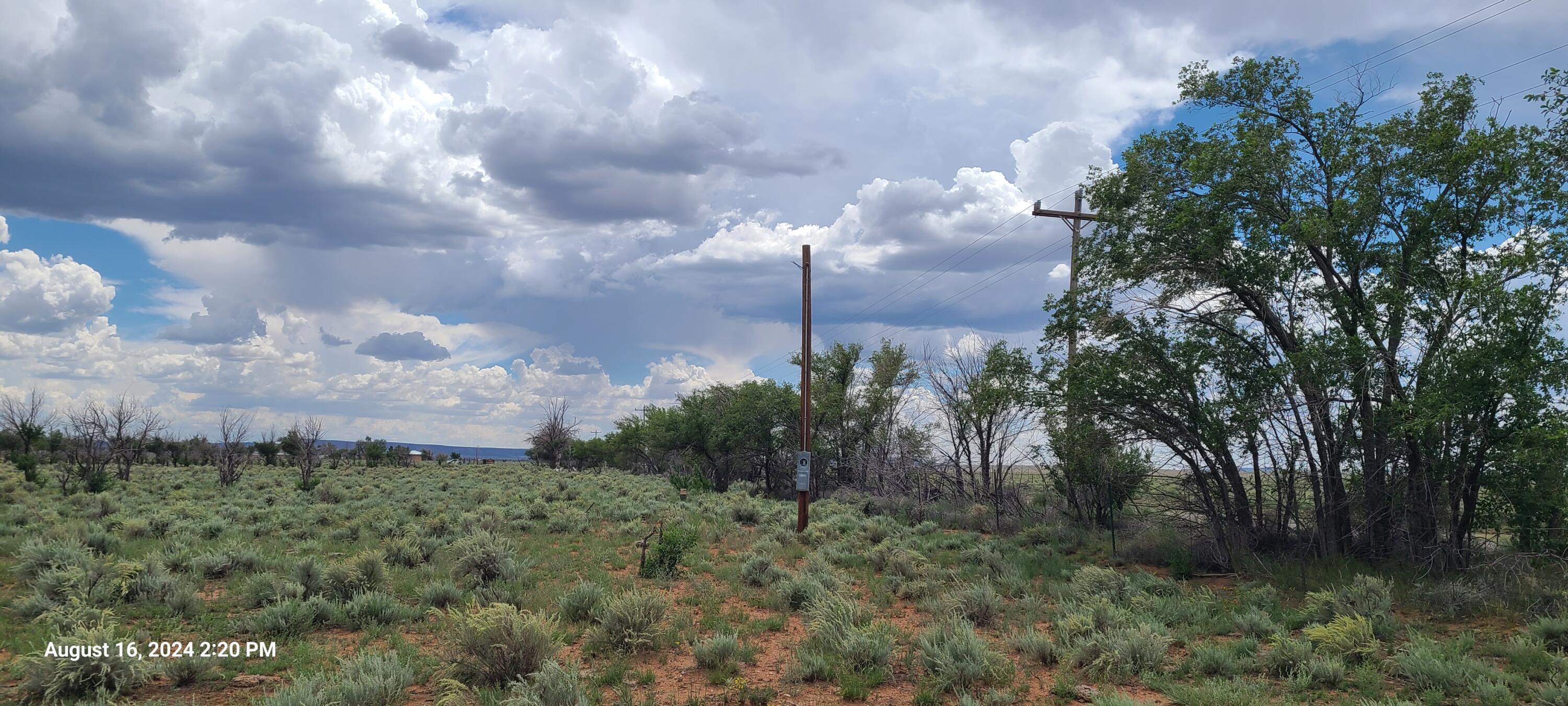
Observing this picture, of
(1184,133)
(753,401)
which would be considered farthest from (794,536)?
(753,401)

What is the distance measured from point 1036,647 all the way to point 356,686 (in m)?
6.92

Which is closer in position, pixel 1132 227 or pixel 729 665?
pixel 729 665

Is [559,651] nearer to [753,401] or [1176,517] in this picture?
[1176,517]

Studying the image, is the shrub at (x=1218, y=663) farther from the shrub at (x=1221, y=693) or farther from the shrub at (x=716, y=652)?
the shrub at (x=716, y=652)

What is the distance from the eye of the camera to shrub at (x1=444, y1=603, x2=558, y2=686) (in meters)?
7.19

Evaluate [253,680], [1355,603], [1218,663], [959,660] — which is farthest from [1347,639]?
[253,680]

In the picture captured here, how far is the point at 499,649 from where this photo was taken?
23.8ft

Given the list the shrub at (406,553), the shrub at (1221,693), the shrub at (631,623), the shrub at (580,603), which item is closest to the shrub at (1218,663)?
the shrub at (1221,693)

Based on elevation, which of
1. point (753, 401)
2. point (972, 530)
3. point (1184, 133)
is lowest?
point (972, 530)

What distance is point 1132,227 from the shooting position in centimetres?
1576

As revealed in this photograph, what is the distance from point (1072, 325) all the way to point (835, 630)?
34.2 ft

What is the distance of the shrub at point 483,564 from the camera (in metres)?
11.7

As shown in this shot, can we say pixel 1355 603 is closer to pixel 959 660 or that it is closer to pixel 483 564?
pixel 959 660

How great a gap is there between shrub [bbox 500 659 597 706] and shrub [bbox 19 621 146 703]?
3355 millimetres
